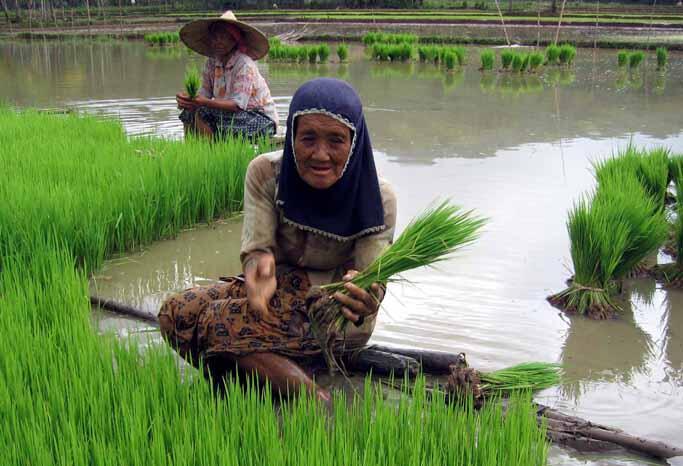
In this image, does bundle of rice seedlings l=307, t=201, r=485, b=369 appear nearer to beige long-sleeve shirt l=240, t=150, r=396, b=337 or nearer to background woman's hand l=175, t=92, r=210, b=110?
beige long-sleeve shirt l=240, t=150, r=396, b=337

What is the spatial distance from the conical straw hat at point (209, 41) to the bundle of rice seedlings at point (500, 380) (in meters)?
3.07

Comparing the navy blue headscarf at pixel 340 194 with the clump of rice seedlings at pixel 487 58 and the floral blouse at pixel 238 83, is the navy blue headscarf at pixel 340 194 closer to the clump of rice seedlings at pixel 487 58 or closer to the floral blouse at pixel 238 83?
the floral blouse at pixel 238 83

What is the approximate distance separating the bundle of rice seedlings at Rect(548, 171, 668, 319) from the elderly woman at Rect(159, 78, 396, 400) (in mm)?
1187

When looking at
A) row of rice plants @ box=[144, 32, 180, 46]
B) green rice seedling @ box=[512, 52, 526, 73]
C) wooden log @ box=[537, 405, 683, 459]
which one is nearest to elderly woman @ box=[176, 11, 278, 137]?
wooden log @ box=[537, 405, 683, 459]

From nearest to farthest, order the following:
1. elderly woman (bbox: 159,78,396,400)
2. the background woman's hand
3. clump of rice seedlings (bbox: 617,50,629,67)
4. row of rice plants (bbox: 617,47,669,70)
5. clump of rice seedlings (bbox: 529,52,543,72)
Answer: elderly woman (bbox: 159,78,396,400) → the background woman's hand → clump of rice seedlings (bbox: 529,52,543,72) → row of rice plants (bbox: 617,47,669,70) → clump of rice seedlings (bbox: 617,50,629,67)

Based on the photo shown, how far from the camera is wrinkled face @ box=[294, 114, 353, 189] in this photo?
2039mm

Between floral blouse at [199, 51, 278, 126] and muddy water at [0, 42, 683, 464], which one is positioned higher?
floral blouse at [199, 51, 278, 126]

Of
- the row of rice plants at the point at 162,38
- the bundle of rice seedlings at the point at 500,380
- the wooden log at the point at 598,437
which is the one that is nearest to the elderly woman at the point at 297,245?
the bundle of rice seedlings at the point at 500,380

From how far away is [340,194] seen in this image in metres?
2.16

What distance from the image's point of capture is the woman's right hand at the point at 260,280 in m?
2.14

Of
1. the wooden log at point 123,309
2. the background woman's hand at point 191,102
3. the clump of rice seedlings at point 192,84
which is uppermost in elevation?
the clump of rice seedlings at point 192,84

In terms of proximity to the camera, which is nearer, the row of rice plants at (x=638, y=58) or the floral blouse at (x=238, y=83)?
the floral blouse at (x=238, y=83)

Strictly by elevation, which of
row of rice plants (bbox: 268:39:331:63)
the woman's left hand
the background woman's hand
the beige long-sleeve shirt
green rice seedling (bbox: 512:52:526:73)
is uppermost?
row of rice plants (bbox: 268:39:331:63)

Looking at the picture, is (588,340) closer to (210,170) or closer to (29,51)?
(210,170)
